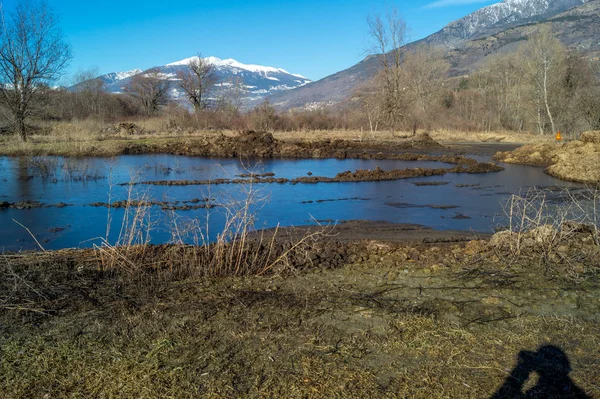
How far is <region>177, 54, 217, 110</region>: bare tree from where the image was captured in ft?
203

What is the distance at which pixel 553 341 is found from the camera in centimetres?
453

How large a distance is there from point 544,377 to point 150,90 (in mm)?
70203

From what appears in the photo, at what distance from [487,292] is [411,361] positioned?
2183 millimetres

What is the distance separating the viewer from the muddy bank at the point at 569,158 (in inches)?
755

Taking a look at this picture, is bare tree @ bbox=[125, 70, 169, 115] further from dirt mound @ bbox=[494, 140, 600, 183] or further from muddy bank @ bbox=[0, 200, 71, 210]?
muddy bank @ bbox=[0, 200, 71, 210]

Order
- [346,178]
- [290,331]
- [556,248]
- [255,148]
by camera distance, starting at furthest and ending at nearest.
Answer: [255,148] → [346,178] → [556,248] → [290,331]

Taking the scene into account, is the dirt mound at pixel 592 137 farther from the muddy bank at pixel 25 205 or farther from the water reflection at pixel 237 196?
the muddy bank at pixel 25 205

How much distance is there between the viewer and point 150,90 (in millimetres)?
67812

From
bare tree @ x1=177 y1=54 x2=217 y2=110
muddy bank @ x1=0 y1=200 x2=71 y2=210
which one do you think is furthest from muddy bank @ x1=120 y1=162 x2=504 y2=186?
bare tree @ x1=177 y1=54 x2=217 y2=110

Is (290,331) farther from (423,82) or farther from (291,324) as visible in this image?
(423,82)

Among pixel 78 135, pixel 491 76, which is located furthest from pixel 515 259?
pixel 491 76

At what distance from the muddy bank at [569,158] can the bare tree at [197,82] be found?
43.8 m

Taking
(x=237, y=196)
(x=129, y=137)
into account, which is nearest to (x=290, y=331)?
(x=237, y=196)

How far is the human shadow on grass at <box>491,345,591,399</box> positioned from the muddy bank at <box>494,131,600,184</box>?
14.5 metres
